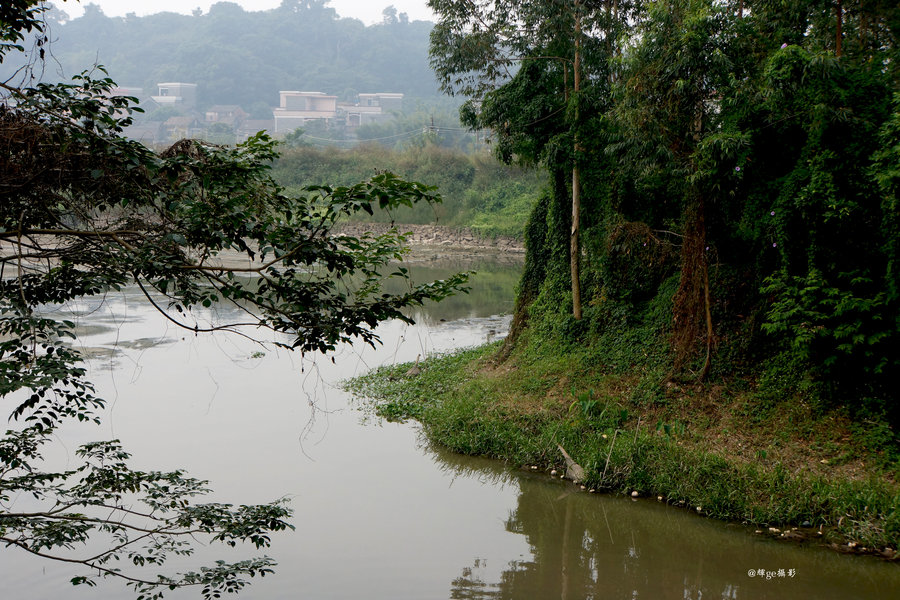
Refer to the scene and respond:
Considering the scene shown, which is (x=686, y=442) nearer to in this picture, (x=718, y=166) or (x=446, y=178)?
(x=718, y=166)

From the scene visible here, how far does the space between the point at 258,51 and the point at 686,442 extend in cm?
7530

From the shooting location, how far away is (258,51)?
75.4m

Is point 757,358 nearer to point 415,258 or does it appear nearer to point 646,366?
point 646,366

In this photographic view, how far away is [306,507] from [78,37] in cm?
7795

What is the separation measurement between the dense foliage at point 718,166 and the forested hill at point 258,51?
61.7m

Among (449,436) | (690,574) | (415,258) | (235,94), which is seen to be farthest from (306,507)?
(235,94)

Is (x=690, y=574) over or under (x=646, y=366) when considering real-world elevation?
under

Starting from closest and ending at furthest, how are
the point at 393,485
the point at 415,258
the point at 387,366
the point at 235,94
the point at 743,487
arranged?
the point at 743,487, the point at 393,485, the point at 387,366, the point at 415,258, the point at 235,94

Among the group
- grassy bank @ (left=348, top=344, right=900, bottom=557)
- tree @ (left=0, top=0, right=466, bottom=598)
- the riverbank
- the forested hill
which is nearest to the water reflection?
grassy bank @ (left=348, top=344, right=900, bottom=557)

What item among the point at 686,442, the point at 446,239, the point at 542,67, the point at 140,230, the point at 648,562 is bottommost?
the point at 648,562

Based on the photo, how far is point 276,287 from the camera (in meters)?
4.22

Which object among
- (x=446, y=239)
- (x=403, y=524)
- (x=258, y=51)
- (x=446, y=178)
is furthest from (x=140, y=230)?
(x=258, y=51)

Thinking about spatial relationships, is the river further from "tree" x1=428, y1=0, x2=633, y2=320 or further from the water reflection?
"tree" x1=428, y1=0, x2=633, y2=320

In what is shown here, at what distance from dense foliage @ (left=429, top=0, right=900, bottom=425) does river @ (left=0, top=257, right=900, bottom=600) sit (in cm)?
243
